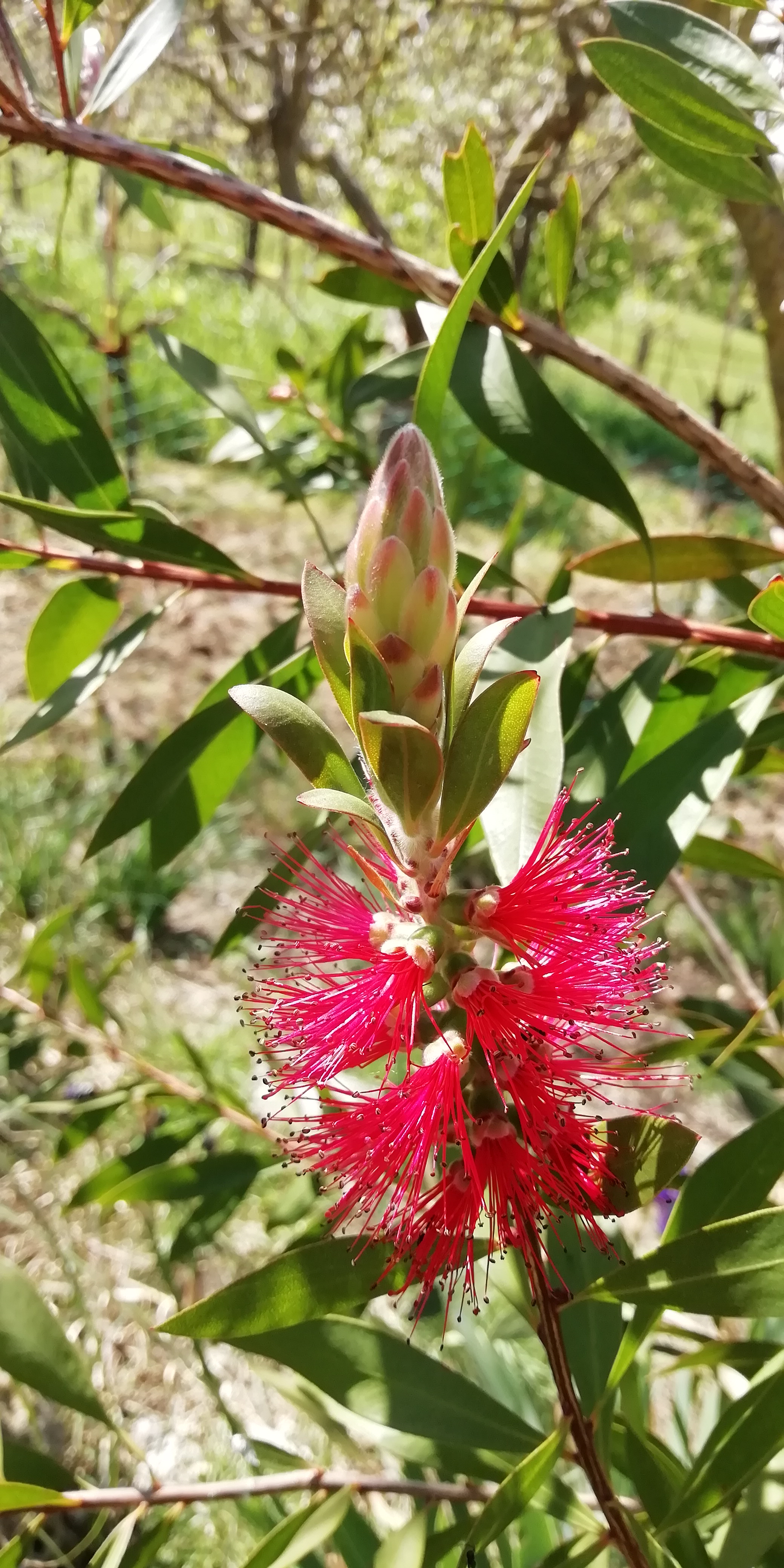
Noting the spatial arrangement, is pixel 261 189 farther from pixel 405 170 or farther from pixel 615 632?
pixel 405 170

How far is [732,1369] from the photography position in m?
0.73

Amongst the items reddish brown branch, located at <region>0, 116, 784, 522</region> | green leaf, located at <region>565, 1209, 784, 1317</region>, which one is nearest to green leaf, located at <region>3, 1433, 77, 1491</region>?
green leaf, located at <region>565, 1209, 784, 1317</region>

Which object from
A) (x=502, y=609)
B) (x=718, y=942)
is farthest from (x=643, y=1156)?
(x=718, y=942)

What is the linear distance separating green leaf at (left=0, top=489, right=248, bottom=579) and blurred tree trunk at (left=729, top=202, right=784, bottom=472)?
1.97 feet

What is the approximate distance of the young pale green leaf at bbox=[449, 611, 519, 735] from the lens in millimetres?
312

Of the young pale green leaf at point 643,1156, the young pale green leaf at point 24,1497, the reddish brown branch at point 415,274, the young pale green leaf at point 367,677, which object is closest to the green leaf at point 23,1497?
the young pale green leaf at point 24,1497

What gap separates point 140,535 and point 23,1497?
1.79 feet

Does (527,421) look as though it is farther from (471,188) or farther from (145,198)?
(145,198)

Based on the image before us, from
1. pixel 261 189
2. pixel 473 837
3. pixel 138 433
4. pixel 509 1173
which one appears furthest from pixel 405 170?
pixel 509 1173

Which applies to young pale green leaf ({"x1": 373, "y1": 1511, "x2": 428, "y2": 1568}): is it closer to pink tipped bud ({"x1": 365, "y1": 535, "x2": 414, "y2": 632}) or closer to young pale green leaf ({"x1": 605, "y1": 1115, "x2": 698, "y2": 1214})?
young pale green leaf ({"x1": 605, "y1": 1115, "x2": 698, "y2": 1214})

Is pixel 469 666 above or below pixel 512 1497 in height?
above

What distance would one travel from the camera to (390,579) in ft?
1.06

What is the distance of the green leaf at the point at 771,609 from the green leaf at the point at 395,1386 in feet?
1.31

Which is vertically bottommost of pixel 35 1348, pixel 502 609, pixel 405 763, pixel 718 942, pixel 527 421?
pixel 35 1348
